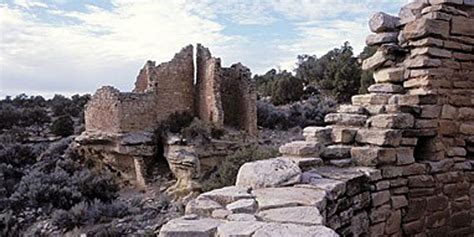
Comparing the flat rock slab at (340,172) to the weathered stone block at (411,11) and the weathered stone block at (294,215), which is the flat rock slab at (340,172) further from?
the weathered stone block at (411,11)

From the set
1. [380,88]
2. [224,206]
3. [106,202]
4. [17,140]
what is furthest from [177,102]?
[224,206]

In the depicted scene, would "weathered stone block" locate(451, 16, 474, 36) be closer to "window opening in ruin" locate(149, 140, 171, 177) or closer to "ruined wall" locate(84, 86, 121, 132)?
"window opening in ruin" locate(149, 140, 171, 177)

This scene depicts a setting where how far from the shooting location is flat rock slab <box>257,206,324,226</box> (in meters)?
2.56

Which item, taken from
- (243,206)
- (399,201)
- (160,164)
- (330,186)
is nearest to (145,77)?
(160,164)

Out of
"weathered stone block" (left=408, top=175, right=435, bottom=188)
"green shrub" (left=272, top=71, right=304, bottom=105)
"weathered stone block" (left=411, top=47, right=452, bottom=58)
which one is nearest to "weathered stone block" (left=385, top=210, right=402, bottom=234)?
"weathered stone block" (left=408, top=175, right=435, bottom=188)

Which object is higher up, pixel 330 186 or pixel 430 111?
pixel 430 111

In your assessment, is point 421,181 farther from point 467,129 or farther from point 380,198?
point 467,129

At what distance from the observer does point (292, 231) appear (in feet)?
7.82

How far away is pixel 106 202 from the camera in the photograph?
38.8 feet

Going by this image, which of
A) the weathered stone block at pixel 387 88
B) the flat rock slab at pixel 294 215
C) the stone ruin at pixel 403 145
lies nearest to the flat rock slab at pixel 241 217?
the flat rock slab at pixel 294 215

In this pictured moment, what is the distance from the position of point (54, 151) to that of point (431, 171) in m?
14.3

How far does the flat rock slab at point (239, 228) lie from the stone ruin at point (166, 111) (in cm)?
1049

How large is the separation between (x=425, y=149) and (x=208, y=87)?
1082 centimetres

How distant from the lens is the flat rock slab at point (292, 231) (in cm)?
232
